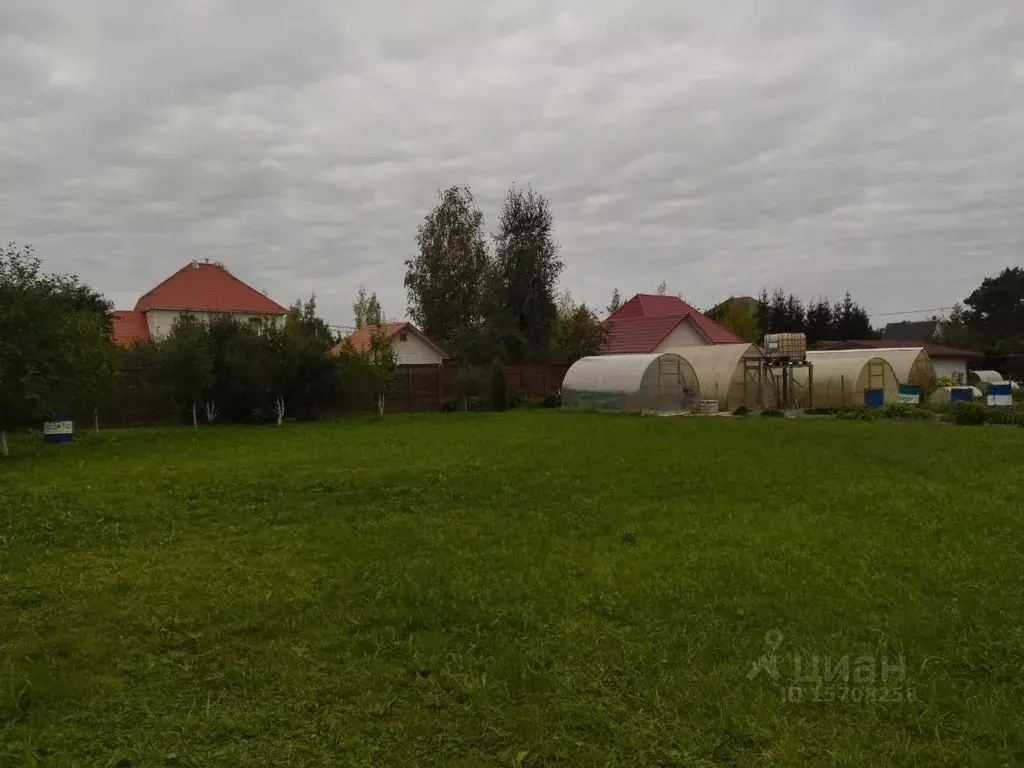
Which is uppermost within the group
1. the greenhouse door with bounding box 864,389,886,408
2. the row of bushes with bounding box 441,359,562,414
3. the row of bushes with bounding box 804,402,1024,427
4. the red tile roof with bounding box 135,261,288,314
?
the red tile roof with bounding box 135,261,288,314

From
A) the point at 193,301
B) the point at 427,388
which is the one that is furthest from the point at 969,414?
the point at 193,301

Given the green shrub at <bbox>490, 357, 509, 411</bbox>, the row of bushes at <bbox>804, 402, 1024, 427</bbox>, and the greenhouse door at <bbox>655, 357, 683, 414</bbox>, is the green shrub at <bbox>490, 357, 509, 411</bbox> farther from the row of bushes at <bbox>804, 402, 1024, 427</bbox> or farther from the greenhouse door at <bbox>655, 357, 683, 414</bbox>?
the row of bushes at <bbox>804, 402, 1024, 427</bbox>

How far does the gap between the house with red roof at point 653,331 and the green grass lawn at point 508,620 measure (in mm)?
25179

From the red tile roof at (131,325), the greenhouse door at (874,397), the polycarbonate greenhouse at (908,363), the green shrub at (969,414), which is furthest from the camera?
the red tile roof at (131,325)

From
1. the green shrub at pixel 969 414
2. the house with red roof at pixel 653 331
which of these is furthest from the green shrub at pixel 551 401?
the green shrub at pixel 969 414

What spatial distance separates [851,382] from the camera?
82.5 feet

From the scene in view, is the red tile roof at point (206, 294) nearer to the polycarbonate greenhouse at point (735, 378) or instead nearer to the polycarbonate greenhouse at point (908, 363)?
the polycarbonate greenhouse at point (735, 378)

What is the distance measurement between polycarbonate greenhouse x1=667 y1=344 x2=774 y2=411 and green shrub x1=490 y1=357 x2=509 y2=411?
683cm

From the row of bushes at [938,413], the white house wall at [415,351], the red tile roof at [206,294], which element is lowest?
the row of bushes at [938,413]

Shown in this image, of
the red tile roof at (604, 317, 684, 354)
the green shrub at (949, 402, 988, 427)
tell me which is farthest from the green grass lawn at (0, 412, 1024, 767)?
the red tile roof at (604, 317, 684, 354)

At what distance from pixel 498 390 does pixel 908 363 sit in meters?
15.5

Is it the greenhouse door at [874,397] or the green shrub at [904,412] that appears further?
the greenhouse door at [874,397]

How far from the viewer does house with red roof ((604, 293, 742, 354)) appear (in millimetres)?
35062

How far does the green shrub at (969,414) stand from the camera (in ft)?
62.2
